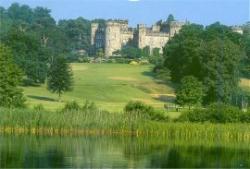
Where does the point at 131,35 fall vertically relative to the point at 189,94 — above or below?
above

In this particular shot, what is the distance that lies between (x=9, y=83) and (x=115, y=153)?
874 inches

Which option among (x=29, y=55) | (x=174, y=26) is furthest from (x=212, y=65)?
(x=174, y=26)

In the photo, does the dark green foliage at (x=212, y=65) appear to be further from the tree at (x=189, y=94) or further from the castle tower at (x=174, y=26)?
the castle tower at (x=174, y=26)

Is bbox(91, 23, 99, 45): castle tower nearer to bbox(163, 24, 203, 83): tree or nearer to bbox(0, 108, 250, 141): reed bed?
bbox(163, 24, 203, 83): tree

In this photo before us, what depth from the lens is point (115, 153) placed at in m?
40.3

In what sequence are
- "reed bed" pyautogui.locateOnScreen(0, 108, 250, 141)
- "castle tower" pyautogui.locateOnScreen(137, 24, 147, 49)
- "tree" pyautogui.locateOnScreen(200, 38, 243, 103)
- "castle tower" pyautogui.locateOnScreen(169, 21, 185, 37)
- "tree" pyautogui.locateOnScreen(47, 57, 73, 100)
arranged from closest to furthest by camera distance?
"reed bed" pyautogui.locateOnScreen(0, 108, 250, 141)
"tree" pyautogui.locateOnScreen(47, 57, 73, 100)
"tree" pyautogui.locateOnScreen(200, 38, 243, 103)
"castle tower" pyautogui.locateOnScreen(137, 24, 147, 49)
"castle tower" pyautogui.locateOnScreen(169, 21, 185, 37)

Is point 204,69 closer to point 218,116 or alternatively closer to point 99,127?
point 218,116

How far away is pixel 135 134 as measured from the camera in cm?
4831

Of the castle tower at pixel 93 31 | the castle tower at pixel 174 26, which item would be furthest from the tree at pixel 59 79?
the castle tower at pixel 93 31

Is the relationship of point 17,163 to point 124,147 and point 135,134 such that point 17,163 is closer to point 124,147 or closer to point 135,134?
point 124,147

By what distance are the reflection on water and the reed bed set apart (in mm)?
1264

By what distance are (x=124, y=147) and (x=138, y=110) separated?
1020 centimetres

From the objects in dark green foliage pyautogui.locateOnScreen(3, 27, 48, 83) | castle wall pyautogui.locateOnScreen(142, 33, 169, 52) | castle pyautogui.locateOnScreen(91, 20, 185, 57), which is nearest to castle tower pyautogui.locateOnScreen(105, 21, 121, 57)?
castle pyautogui.locateOnScreen(91, 20, 185, 57)

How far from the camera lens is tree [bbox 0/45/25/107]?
189 feet
